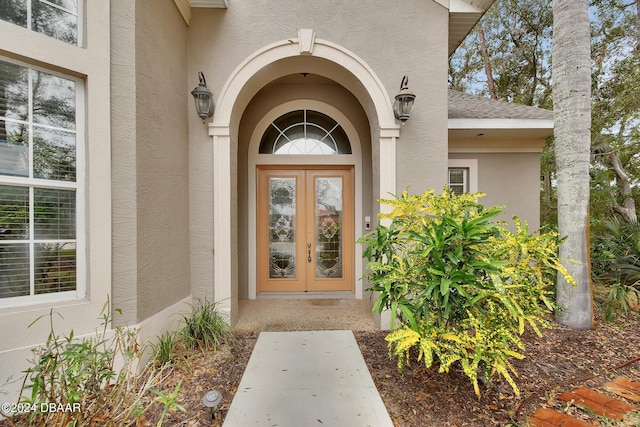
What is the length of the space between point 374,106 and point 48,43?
3745mm

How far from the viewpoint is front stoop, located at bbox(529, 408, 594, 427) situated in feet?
7.07

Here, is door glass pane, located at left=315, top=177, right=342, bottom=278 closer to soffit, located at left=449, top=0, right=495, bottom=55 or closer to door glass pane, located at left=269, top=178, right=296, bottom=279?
door glass pane, located at left=269, top=178, right=296, bottom=279

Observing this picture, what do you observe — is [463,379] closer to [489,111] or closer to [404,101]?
[404,101]

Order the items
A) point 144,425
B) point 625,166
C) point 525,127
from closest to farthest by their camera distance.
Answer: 1. point 144,425
2. point 525,127
3. point 625,166

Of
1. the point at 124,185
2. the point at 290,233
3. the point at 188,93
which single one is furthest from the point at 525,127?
the point at 124,185

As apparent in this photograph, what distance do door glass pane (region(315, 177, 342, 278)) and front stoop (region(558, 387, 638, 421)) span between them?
3.61 m

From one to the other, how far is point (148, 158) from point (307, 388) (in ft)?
10.1

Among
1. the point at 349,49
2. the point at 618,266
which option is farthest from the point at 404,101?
the point at 618,266

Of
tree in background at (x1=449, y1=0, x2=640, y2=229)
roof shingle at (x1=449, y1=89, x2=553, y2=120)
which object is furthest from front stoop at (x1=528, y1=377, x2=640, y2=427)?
tree in background at (x1=449, y1=0, x2=640, y2=229)

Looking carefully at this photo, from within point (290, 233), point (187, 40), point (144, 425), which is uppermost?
point (187, 40)

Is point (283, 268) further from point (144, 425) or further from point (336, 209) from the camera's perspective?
point (144, 425)

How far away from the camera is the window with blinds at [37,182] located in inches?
94.0

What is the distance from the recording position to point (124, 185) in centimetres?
280

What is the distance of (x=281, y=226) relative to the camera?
5.43 m
